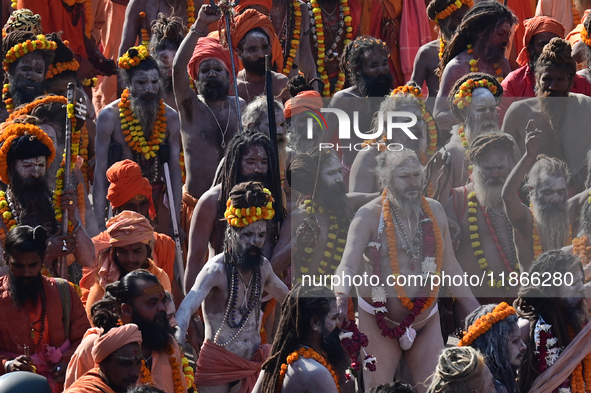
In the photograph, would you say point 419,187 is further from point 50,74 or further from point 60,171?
point 50,74

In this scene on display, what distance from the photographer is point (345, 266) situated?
23.1 ft

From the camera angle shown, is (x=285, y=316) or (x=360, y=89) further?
(x=360, y=89)

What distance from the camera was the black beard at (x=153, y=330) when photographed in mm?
6047

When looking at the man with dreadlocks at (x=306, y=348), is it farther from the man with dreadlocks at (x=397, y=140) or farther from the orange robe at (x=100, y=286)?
the man with dreadlocks at (x=397, y=140)

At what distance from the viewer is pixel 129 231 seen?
7.19m

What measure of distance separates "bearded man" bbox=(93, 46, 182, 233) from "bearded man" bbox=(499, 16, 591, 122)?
251 cm

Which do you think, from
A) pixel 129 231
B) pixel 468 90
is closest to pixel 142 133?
pixel 129 231

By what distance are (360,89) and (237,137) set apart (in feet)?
5.32

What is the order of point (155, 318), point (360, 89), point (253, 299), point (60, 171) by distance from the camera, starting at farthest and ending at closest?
point (360, 89) < point (60, 171) < point (253, 299) < point (155, 318)

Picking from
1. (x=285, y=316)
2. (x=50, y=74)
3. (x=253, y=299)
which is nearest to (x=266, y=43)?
(x=50, y=74)

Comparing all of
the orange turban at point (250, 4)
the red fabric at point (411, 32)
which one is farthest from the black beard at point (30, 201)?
the red fabric at point (411, 32)

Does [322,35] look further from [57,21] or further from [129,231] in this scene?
[129,231]

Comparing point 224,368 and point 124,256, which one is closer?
point 224,368

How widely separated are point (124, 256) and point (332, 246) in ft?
4.29
